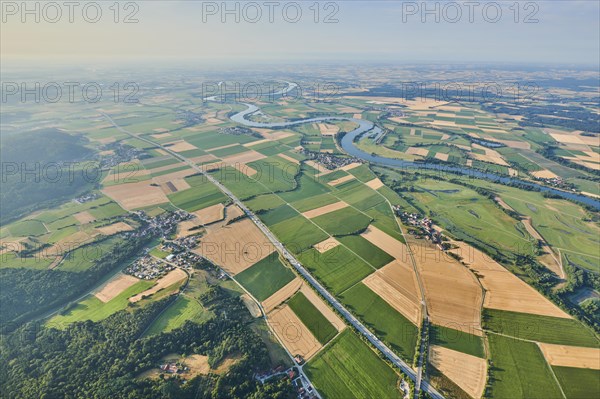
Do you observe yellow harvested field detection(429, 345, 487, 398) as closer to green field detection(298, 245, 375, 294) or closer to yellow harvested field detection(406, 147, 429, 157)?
green field detection(298, 245, 375, 294)

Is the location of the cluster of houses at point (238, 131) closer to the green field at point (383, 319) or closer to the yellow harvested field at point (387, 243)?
Result: the yellow harvested field at point (387, 243)

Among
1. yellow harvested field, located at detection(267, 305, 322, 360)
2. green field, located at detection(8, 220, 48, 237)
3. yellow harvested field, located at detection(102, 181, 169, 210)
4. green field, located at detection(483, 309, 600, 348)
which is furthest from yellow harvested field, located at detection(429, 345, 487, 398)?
green field, located at detection(8, 220, 48, 237)

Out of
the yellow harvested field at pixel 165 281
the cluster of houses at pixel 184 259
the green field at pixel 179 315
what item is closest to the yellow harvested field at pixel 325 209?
the cluster of houses at pixel 184 259

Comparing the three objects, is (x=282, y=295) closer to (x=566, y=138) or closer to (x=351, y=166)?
(x=351, y=166)

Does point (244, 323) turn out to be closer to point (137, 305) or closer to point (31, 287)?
point (137, 305)

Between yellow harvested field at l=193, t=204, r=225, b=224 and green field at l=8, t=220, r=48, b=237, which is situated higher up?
yellow harvested field at l=193, t=204, r=225, b=224
